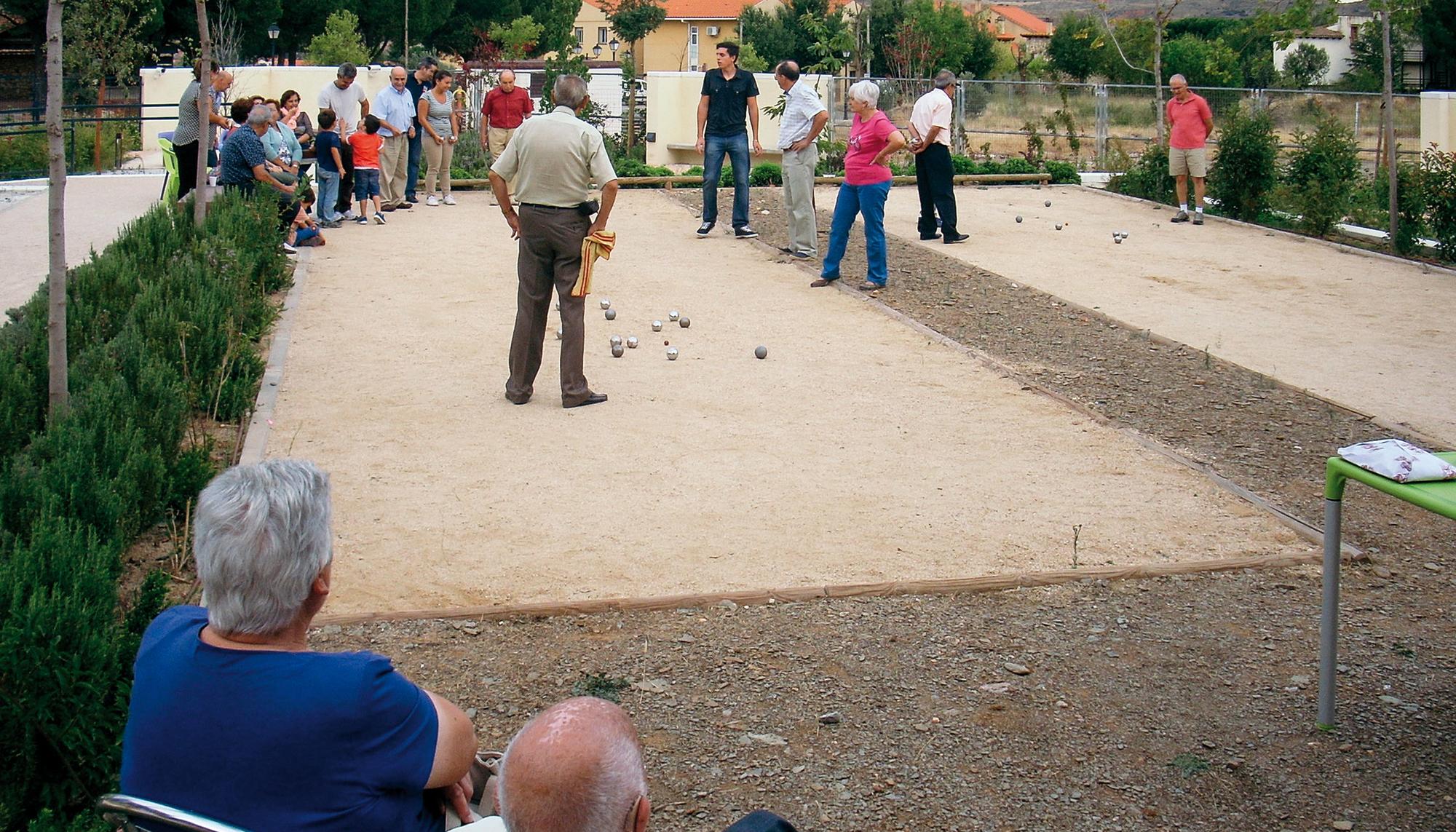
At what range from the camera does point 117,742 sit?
3.75m

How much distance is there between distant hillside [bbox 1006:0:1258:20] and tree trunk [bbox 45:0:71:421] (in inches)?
3651

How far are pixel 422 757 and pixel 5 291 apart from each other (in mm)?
10827

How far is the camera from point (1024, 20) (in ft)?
384

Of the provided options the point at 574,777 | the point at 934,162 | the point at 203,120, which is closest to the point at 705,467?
the point at 574,777

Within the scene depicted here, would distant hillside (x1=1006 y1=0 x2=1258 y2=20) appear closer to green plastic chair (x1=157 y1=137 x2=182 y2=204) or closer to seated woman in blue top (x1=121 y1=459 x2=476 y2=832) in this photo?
green plastic chair (x1=157 y1=137 x2=182 y2=204)

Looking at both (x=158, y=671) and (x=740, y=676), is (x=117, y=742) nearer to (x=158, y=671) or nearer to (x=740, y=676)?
(x=158, y=671)

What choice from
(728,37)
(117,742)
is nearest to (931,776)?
(117,742)

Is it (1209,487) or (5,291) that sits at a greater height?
(5,291)

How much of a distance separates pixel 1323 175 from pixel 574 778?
1774 cm

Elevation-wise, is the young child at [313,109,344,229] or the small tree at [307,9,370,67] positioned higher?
the small tree at [307,9,370,67]

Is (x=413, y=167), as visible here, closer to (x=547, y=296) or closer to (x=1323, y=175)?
(x=547, y=296)

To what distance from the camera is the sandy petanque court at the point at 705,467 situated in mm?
6113

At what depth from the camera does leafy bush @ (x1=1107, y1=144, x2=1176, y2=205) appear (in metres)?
20.2

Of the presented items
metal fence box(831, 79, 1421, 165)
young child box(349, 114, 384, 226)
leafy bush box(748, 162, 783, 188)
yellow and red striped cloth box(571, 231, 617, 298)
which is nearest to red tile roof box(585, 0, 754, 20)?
metal fence box(831, 79, 1421, 165)
